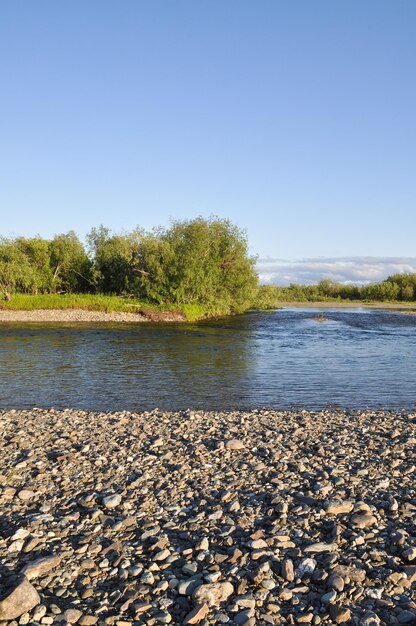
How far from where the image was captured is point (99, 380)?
21953mm

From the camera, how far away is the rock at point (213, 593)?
18.0ft

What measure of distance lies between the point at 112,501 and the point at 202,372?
16.5 metres

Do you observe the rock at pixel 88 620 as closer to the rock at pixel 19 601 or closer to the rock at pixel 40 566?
the rock at pixel 19 601

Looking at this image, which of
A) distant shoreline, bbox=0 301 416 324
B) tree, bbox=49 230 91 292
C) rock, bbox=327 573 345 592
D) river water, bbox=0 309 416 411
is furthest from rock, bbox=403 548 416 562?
tree, bbox=49 230 91 292

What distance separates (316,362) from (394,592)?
2245 cm

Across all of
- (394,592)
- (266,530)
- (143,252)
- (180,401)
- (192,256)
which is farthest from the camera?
(143,252)

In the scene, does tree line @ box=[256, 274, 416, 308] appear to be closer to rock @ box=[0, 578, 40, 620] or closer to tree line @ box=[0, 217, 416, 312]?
tree line @ box=[0, 217, 416, 312]

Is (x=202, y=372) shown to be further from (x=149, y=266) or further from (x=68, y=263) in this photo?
(x=68, y=263)

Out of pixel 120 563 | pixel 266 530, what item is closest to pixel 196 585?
pixel 120 563

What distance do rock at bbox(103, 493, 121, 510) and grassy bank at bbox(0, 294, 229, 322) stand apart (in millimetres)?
55214

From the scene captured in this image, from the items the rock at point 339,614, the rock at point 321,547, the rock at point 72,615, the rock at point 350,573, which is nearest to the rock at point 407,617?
the rock at point 339,614

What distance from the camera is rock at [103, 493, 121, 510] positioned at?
26.0 ft

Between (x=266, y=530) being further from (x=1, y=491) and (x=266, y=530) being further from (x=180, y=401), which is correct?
(x=180, y=401)

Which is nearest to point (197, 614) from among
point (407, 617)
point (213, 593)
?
point (213, 593)
